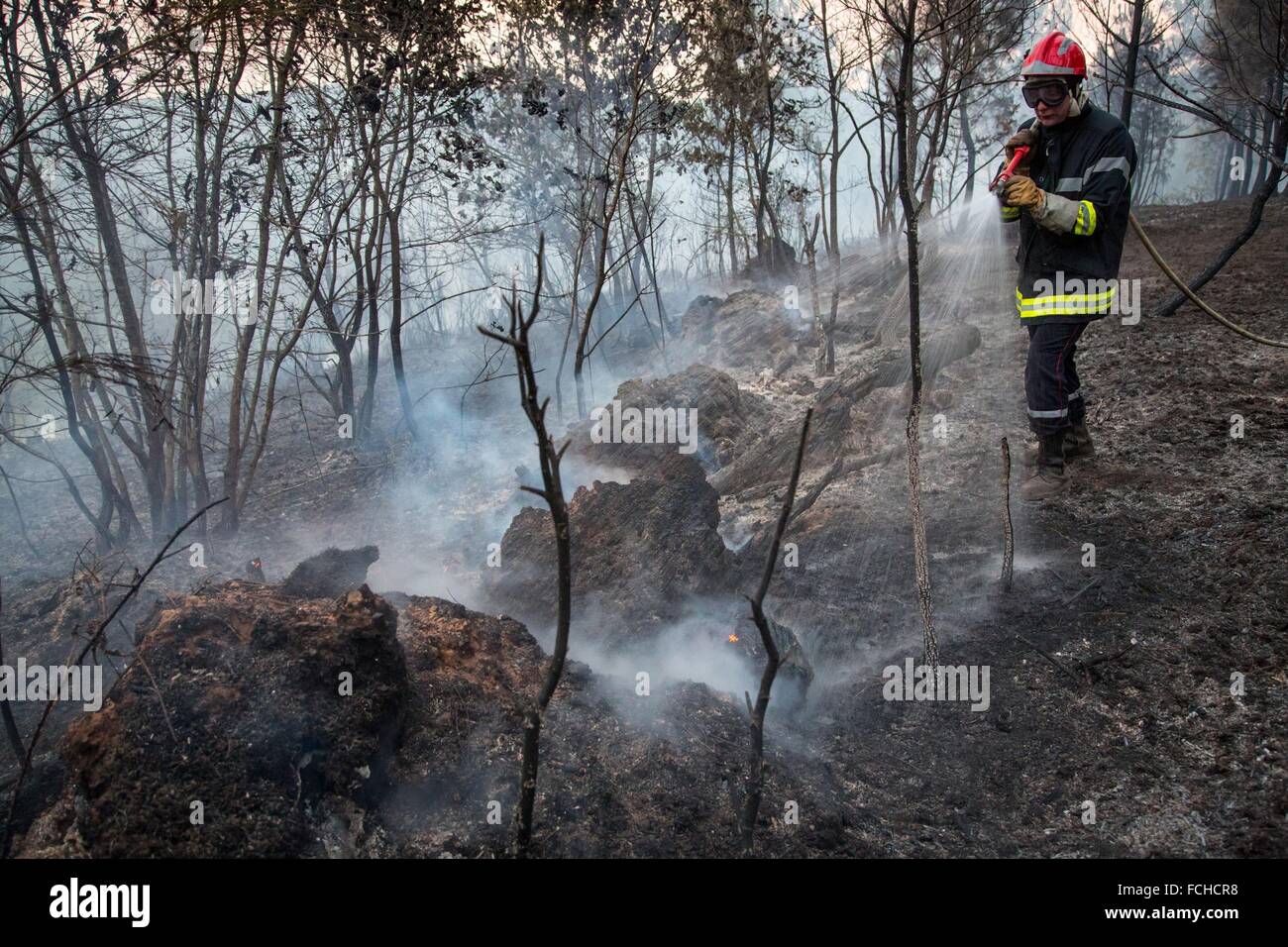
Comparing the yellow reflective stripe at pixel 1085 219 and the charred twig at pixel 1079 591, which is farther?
the charred twig at pixel 1079 591

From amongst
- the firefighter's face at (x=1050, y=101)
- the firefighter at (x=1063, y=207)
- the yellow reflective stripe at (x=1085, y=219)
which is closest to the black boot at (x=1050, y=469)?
the firefighter at (x=1063, y=207)

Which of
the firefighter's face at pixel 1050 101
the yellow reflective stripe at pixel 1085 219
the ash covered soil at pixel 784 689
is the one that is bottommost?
the ash covered soil at pixel 784 689

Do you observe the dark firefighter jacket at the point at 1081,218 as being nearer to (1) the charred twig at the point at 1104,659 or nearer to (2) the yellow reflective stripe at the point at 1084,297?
(2) the yellow reflective stripe at the point at 1084,297

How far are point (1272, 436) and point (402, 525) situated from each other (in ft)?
27.6

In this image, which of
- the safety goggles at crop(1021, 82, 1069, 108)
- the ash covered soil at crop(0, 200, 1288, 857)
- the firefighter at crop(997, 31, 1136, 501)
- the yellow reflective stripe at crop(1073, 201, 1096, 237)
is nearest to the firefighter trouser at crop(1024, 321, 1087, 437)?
the firefighter at crop(997, 31, 1136, 501)

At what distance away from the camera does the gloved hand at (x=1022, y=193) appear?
3750 mm

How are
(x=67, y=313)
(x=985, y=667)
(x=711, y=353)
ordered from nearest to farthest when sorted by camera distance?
1. (x=985, y=667)
2. (x=67, y=313)
3. (x=711, y=353)

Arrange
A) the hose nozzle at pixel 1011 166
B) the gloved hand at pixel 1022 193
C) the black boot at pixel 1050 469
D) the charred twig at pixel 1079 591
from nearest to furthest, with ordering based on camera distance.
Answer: the gloved hand at pixel 1022 193
the hose nozzle at pixel 1011 166
the charred twig at pixel 1079 591
the black boot at pixel 1050 469

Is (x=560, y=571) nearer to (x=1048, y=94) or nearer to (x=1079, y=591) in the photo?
(x=1079, y=591)

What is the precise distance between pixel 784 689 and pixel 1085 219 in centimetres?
302

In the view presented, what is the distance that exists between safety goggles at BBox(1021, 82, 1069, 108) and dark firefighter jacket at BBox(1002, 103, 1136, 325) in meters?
0.15
